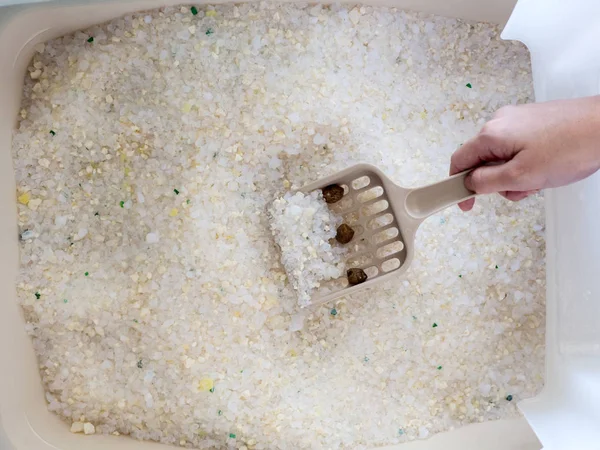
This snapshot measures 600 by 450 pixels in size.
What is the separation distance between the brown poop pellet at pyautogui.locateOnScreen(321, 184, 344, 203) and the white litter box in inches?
14.5

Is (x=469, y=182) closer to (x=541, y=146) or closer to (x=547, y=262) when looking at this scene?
(x=541, y=146)

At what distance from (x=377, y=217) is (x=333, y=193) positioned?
9 centimetres

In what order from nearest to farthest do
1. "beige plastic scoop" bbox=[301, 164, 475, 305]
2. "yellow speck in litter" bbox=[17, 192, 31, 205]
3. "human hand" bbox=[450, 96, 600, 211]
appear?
"human hand" bbox=[450, 96, 600, 211]
"beige plastic scoop" bbox=[301, 164, 475, 305]
"yellow speck in litter" bbox=[17, 192, 31, 205]

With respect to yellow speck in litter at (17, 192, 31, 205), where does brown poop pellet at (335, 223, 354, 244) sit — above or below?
below

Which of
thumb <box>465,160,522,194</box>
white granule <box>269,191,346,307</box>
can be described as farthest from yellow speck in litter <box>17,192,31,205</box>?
thumb <box>465,160,522,194</box>

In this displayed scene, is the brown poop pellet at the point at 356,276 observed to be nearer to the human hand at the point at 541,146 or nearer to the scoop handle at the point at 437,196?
the scoop handle at the point at 437,196

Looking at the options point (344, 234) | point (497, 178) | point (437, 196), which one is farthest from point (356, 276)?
point (497, 178)

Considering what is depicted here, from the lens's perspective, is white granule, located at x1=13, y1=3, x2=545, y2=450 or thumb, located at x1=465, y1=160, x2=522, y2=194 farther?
white granule, located at x1=13, y1=3, x2=545, y2=450

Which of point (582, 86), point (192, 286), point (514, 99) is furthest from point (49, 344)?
point (582, 86)

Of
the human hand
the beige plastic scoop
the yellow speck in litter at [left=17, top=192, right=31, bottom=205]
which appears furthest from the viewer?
the yellow speck in litter at [left=17, top=192, right=31, bottom=205]

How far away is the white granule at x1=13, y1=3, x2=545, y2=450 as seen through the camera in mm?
1041

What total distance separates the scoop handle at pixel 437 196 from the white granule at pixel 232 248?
0.13 meters

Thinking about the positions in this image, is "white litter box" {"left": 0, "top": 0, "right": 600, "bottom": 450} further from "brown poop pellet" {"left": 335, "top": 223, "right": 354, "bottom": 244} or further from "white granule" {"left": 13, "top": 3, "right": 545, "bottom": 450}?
"brown poop pellet" {"left": 335, "top": 223, "right": 354, "bottom": 244}

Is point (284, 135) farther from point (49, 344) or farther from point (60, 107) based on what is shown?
point (49, 344)
